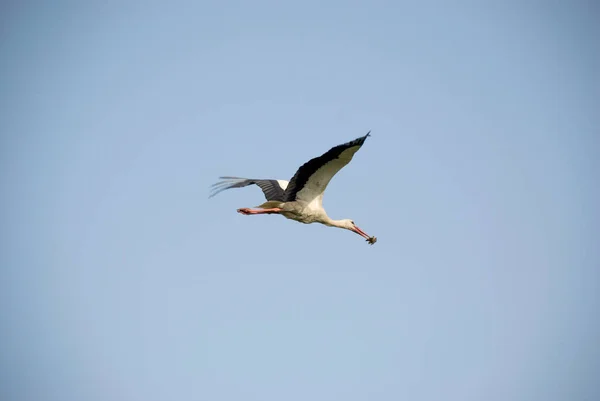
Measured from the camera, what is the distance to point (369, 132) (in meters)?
12.6

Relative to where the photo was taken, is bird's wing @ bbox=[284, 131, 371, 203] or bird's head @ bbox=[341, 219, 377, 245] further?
bird's head @ bbox=[341, 219, 377, 245]

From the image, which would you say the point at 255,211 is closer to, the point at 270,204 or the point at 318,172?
the point at 270,204

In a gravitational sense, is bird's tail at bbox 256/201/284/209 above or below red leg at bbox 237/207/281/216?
above

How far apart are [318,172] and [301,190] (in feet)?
2.78

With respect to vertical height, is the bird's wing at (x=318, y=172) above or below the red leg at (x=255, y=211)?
above

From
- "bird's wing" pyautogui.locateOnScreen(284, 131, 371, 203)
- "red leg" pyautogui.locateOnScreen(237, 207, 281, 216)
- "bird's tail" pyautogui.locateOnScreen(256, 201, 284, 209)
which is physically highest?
"bird's wing" pyautogui.locateOnScreen(284, 131, 371, 203)

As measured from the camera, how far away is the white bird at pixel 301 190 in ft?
47.8

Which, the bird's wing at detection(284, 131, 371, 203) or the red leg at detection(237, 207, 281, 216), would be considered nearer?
the bird's wing at detection(284, 131, 371, 203)

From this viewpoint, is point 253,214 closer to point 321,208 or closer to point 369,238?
point 321,208

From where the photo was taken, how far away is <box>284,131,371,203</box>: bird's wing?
13516 mm

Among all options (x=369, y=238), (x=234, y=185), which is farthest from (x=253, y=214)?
(x=369, y=238)

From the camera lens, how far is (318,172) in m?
14.8

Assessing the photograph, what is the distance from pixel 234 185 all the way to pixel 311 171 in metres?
1.95

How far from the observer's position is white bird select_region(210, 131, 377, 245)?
14.6 meters
